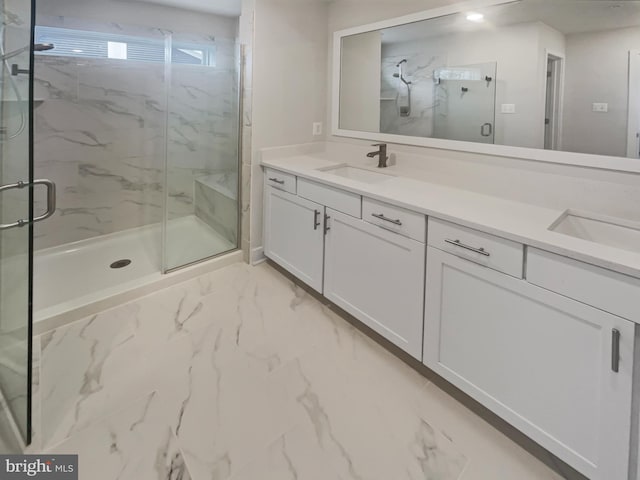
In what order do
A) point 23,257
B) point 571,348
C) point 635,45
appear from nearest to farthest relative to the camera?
point 571,348, point 23,257, point 635,45

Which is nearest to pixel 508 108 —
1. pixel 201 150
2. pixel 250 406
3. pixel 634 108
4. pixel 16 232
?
pixel 634 108

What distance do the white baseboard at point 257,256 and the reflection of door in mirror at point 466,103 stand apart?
163cm

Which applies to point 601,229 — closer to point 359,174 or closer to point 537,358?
point 537,358

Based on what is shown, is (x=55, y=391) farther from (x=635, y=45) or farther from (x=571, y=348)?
(x=635, y=45)

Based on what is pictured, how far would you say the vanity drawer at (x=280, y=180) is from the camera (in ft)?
8.70

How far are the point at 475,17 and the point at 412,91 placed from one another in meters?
0.54

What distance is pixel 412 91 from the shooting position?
8.19 ft

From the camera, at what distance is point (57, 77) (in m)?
2.86

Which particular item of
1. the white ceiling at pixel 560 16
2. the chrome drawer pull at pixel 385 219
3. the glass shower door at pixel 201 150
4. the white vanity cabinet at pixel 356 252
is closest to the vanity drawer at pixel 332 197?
the white vanity cabinet at pixel 356 252

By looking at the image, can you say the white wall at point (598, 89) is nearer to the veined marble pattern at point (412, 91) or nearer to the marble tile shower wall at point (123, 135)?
the veined marble pattern at point (412, 91)

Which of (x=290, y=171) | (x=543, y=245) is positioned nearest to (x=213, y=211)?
(x=290, y=171)

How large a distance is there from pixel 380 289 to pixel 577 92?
4.28 ft

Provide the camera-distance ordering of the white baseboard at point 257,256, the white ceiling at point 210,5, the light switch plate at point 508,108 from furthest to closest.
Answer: the white ceiling at point 210,5 → the white baseboard at point 257,256 → the light switch plate at point 508,108

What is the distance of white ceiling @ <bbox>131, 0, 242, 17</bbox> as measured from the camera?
11.0 ft
